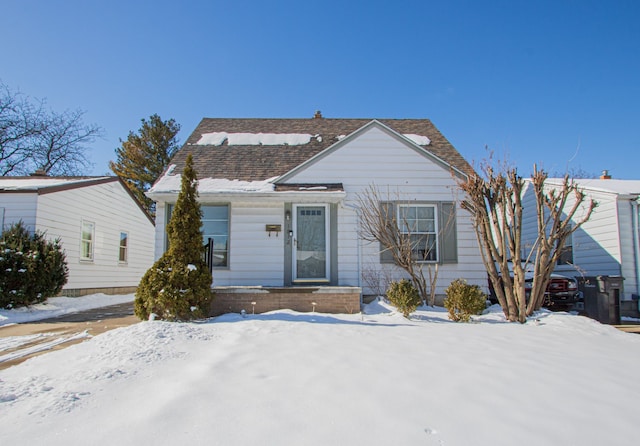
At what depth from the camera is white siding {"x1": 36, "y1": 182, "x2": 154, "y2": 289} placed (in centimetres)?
1186

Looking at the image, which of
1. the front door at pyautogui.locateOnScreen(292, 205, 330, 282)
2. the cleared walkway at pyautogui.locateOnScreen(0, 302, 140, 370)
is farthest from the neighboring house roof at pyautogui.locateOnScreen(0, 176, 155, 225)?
the front door at pyautogui.locateOnScreen(292, 205, 330, 282)

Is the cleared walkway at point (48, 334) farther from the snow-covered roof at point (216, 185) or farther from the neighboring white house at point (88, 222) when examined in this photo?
the neighboring white house at point (88, 222)

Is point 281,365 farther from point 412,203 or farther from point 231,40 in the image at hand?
point 231,40

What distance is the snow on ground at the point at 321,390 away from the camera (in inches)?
101

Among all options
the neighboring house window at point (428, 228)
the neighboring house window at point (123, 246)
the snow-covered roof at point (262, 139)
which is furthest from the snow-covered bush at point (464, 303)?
the neighboring house window at point (123, 246)

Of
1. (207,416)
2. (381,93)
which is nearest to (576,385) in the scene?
(207,416)

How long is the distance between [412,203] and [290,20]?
617cm

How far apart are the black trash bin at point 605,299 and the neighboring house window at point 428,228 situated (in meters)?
3.07

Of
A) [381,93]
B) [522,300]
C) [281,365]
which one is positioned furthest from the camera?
[381,93]

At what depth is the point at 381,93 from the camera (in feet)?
48.9

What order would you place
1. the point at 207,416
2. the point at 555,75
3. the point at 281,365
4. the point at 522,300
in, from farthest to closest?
the point at 555,75 < the point at 522,300 < the point at 281,365 < the point at 207,416

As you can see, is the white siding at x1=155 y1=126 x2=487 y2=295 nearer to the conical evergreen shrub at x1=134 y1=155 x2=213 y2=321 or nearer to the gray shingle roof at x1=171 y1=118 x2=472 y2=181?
the gray shingle roof at x1=171 y1=118 x2=472 y2=181

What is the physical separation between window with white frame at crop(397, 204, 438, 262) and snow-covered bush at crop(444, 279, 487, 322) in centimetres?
202

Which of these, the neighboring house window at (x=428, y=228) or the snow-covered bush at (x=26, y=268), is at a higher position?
the neighboring house window at (x=428, y=228)
